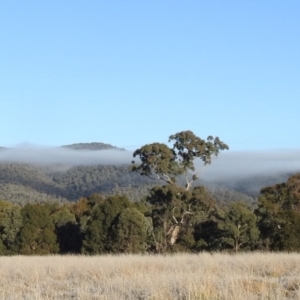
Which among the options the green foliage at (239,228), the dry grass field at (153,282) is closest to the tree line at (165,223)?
the green foliage at (239,228)

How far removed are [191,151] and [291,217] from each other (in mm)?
9117

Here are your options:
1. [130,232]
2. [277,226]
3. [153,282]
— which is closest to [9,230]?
[130,232]

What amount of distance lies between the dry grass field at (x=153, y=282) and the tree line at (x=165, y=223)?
885 inches

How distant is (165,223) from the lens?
143 ft

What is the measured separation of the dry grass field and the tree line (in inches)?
885

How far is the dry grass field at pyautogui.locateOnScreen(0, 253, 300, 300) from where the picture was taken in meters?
11.1

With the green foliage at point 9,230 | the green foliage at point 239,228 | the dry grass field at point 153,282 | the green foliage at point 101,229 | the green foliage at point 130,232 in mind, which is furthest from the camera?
the green foliage at point 9,230

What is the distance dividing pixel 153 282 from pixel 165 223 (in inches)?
1214

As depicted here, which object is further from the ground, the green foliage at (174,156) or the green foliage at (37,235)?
the green foliage at (174,156)

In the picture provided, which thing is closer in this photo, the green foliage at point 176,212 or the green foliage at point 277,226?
the green foliage at point 277,226

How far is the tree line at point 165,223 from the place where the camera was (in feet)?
136

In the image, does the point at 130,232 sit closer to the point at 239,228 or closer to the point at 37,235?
the point at 239,228

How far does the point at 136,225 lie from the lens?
41.2 metres

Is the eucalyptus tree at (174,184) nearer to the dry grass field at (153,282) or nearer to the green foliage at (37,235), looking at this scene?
the green foliage at (37,235)
